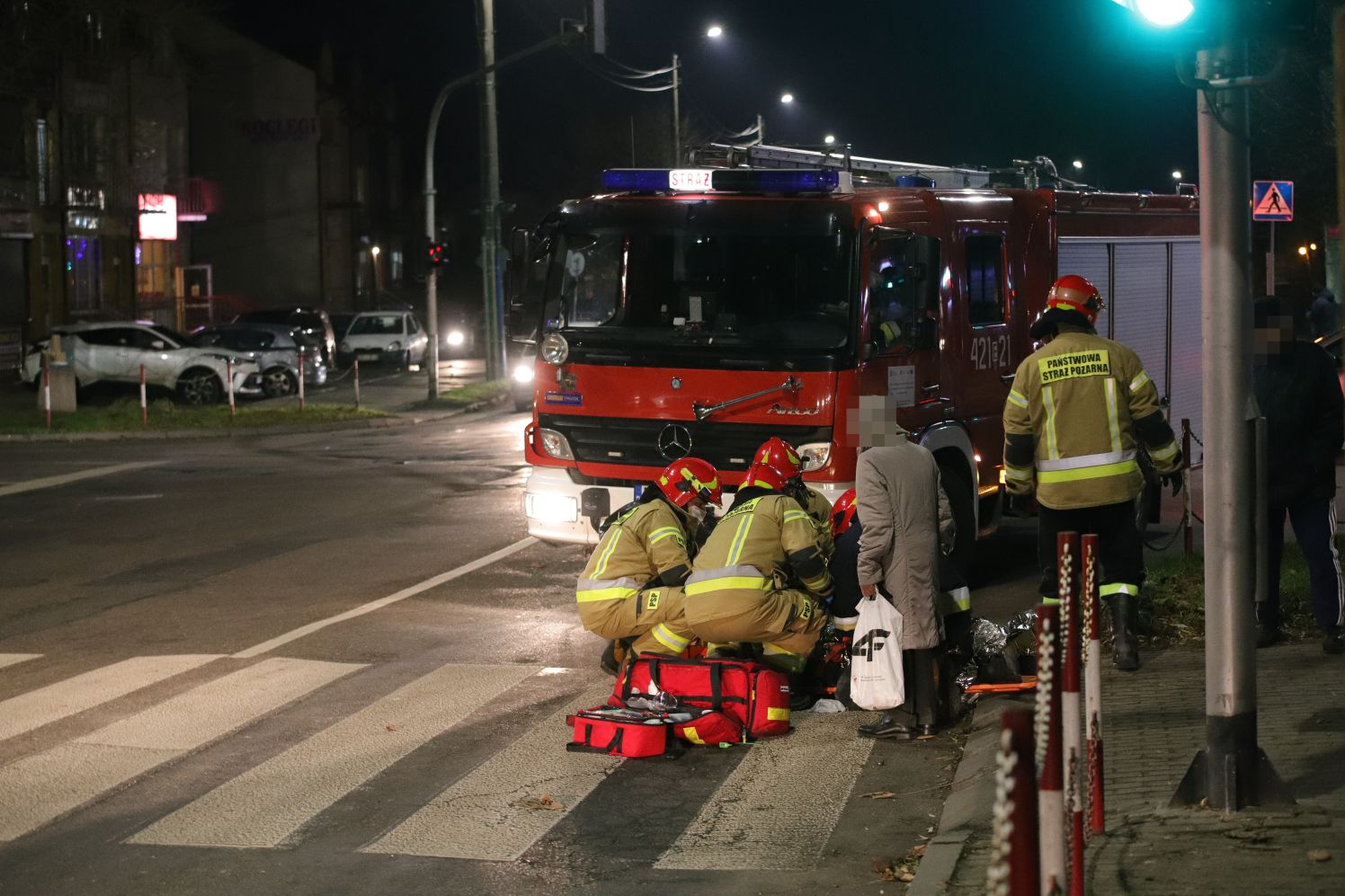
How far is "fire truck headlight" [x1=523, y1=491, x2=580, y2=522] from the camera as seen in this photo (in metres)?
11.1

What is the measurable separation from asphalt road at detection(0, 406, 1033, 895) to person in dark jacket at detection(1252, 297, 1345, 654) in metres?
2.12

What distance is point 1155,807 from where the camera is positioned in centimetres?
584

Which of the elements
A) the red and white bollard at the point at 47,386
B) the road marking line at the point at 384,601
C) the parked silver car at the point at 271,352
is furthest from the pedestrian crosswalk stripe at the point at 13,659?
the parked silver car at the point at 271,352

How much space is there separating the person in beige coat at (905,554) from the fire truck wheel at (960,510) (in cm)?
323

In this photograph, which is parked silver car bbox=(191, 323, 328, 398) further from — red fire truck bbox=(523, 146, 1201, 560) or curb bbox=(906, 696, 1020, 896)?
curb bbox=(906, 696, 1020, 896)

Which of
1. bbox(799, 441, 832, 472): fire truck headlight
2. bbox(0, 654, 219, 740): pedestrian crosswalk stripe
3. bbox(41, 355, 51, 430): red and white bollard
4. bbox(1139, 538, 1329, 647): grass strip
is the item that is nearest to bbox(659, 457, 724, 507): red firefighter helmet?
bbox(799, 441, 832, 472): fire truck headlight

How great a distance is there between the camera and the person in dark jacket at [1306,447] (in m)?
8.23

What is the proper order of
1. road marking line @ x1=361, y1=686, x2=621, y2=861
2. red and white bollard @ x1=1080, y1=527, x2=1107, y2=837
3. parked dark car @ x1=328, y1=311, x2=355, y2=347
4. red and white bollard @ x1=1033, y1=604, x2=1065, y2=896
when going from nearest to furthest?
1. red and white bollard @ x1=1033, y1=604, x2=1065, y2=896
2. red and white bollard @ x1=1080, y1=527, x2=1107, y2=837
3. road marking line @ x1=361, y1=686, x2=621, y2=861
4. parked dark car @ x1=328, y1=311, x2=355, y2=347

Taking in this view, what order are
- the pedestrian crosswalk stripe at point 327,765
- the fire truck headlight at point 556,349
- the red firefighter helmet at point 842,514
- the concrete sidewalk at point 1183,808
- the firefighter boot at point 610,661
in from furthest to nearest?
1. the fire truck headlight at point 556,349
2. the red firefighter helmet at point 842,514
3. the firefighter boot at point 610,661
4. the pedestrian crosswalk stripe at point 327,765
5. the concrete sidewalk at point 1183,808

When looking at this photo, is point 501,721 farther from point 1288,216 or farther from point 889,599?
point 1288,216

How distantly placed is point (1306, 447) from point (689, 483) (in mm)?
3125

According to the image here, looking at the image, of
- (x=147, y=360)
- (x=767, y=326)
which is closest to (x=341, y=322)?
(x=147, y=360)

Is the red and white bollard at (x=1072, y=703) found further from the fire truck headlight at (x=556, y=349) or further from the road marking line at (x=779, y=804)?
the fire truck headlight at (x=556, y=349)

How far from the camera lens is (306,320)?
42.6 meters
